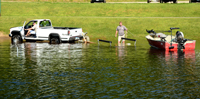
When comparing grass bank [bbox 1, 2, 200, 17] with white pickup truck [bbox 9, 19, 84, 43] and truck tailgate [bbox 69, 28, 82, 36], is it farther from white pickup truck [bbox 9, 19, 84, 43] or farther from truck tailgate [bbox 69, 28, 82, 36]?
truck tailgate [bbox 69, 28, 82, 36]

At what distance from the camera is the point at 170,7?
156 ft

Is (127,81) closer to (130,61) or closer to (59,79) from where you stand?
(59,79)

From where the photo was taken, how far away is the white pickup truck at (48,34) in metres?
29.0

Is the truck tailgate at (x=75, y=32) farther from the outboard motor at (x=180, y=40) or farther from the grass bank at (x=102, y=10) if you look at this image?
the grass bank at (x=102, y=10)

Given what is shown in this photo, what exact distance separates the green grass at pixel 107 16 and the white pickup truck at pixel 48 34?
6034mm

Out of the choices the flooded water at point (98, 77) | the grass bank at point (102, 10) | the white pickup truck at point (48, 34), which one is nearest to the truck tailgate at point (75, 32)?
the white pickup truck at point (48, 34)

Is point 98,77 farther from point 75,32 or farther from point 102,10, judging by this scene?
point 102,10

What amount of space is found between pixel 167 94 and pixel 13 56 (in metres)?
11.5

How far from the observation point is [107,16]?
146ft

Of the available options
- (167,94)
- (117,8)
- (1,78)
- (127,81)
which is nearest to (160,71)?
(127,81)

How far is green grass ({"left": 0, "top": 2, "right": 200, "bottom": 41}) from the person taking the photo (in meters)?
37.7

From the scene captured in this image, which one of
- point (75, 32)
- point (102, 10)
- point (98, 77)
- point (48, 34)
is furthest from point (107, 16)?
point (98, 77)

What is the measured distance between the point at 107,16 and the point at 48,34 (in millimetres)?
16159

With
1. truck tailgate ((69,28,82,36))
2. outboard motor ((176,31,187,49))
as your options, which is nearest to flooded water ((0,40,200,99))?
outboard motor ((176,31,187,49))
